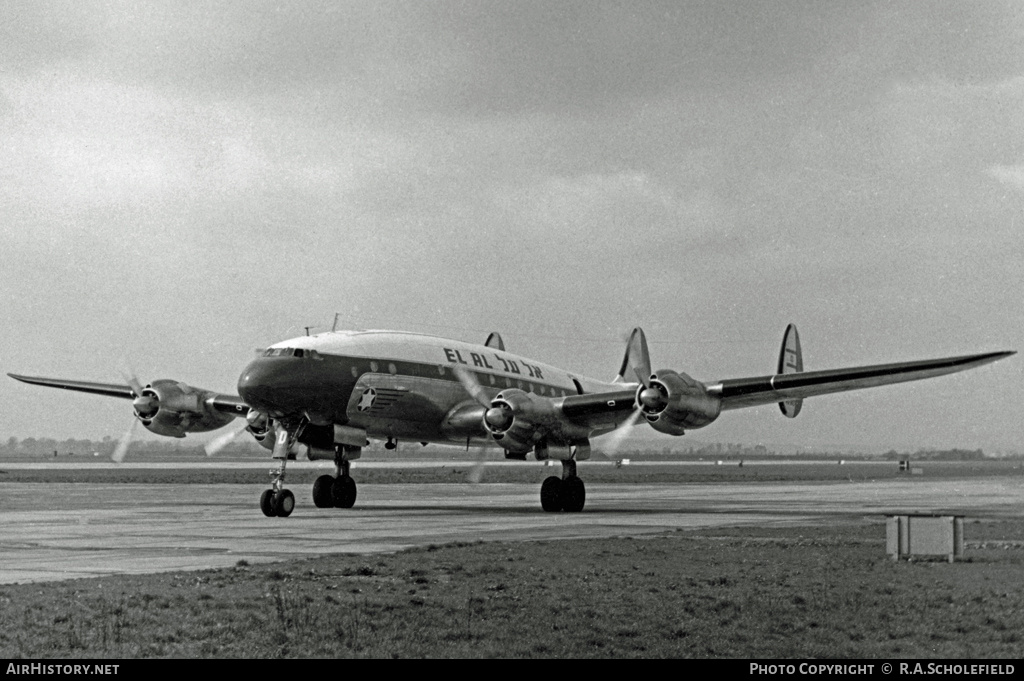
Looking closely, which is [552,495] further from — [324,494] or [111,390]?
[111,390]

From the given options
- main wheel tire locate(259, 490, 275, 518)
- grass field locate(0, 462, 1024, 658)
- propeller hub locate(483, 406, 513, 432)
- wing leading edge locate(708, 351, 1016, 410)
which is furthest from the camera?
propeller hub locate(483, 406, 513, 432)

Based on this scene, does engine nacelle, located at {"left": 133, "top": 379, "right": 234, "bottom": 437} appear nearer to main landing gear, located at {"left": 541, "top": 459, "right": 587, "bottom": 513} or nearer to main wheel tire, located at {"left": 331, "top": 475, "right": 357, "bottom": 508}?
main wheel tire, located at {"left": 331, "top": 475, "right": 357, "bottom": 508}

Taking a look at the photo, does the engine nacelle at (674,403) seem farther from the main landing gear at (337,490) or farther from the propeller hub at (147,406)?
the propeller hub at (147,406)

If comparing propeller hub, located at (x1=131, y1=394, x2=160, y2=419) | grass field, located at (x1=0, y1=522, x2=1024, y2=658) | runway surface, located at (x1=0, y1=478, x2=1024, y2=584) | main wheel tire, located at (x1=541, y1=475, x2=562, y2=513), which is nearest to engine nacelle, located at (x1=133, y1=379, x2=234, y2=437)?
propeller hub, located at (x1=131, y1=394, x2=160, y2=419)

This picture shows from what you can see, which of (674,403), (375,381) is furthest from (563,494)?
(375,381)

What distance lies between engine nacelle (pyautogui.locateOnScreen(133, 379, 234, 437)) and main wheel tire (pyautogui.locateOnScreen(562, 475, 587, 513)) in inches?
438

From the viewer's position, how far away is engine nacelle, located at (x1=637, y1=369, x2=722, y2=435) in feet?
87.7

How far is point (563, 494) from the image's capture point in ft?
97.2

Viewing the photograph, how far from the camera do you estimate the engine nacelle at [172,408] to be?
31.3 metres

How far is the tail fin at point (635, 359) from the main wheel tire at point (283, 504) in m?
17.7

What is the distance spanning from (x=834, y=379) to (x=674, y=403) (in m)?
4.38

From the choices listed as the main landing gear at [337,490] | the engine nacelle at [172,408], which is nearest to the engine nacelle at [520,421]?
the main landing gear at [337,490]

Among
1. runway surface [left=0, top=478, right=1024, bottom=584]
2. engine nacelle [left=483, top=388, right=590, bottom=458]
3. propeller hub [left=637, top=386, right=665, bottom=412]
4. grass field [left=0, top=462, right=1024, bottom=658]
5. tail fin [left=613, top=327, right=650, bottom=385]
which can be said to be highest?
tail fin [left=613, top=327, right=650, bottom=385]
